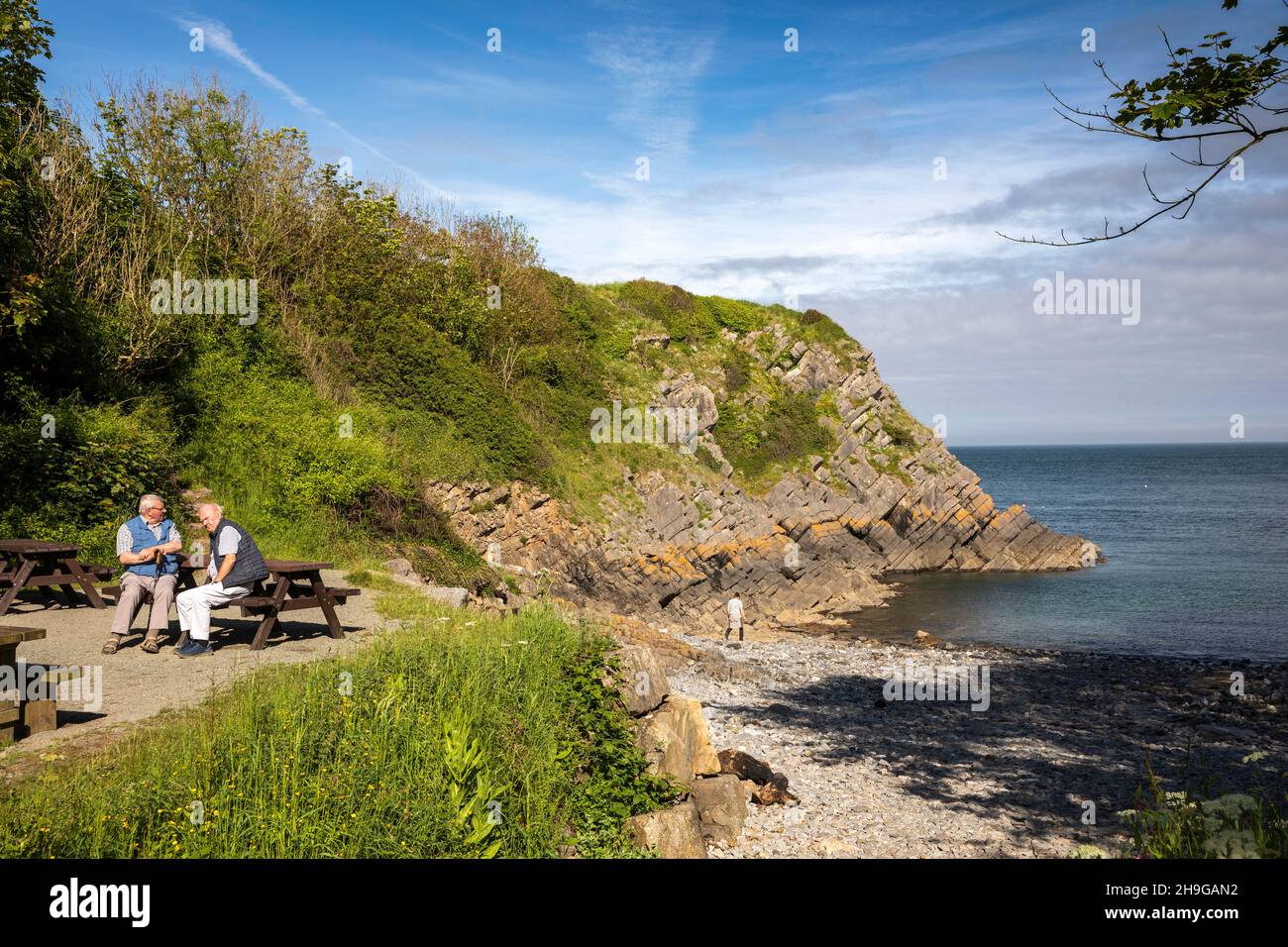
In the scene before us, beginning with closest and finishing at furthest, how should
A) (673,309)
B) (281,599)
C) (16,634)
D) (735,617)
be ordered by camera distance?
(16,634)
(281,599)
(735,617)
(673,309)

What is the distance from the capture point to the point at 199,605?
9461 millimetres

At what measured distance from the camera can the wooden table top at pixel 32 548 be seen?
11.0 m

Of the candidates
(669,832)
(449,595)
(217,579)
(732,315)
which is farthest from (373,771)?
(732,315)

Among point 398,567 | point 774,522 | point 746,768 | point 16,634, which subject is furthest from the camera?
point 774,522

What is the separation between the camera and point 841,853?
28.0ft

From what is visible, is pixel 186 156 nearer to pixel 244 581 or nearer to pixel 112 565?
pixel 112 565

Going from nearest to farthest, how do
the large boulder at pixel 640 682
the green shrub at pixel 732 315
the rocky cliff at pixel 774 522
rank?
1. the large boulder at pixel 640 682
2. the rocky cliff at pixel 774 522
3. the green shrub at pixel 732 315

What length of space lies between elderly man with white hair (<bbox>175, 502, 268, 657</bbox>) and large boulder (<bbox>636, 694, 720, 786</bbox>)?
5.05 m

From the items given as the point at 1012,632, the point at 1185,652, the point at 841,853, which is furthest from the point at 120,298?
the point at 1185,652

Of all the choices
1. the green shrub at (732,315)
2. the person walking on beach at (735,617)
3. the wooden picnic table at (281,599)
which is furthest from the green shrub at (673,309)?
the wooden picnic table at (281,599)

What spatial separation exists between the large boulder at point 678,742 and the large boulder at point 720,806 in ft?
0.72

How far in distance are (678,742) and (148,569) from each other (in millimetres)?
6550

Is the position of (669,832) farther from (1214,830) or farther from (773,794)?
(1214,830)

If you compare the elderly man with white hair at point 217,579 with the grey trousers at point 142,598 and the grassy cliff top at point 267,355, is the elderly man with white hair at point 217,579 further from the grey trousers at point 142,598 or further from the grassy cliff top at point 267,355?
the grassy cliff top at point 267,355
